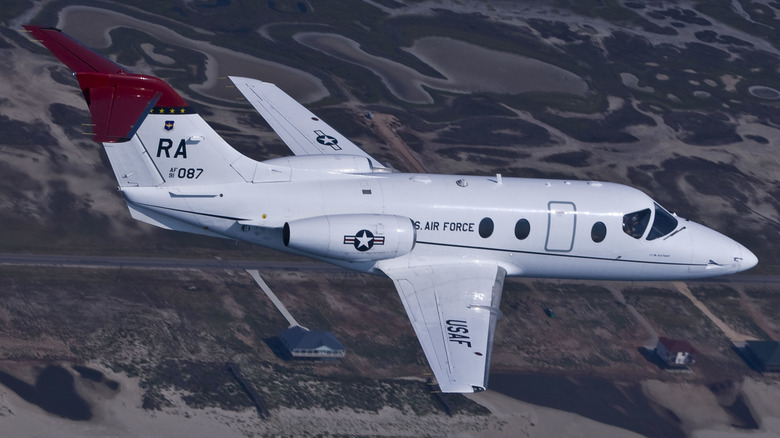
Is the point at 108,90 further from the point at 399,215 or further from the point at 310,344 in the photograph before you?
the point at 310,344

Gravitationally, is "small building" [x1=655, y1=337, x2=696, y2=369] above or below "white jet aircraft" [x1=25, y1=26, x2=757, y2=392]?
below

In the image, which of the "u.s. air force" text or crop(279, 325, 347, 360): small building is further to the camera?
crop(279, 325, 347, 360): small building

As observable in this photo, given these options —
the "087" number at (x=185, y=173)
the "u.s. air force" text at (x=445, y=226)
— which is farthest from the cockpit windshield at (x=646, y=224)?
the "087" number at (x=185, y=173)

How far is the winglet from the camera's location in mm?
30297

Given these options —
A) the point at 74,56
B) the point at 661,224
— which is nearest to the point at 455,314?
the point at 661,224

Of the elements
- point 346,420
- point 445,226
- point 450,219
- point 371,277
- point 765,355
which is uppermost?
point 450,219

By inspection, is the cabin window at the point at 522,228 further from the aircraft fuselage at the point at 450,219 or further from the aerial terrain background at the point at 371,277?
the aerial terrain background at the point at 371,277

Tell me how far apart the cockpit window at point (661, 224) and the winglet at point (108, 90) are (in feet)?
61.2

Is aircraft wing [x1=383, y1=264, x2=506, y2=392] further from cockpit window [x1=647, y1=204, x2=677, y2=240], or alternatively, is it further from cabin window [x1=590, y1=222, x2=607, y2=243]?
cockpit window [x1=647, y1=204, x2=677, y2=240]

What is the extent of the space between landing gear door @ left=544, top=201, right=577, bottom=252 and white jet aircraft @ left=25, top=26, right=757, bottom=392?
0.04 meters

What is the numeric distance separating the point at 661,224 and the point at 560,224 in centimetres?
432

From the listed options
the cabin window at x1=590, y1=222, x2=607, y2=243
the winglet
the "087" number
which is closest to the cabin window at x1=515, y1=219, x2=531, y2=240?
the cabin window at x1=590, y1=222, x2=607, y2=243

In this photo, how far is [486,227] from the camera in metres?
34.0

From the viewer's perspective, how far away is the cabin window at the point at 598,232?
34.6m
